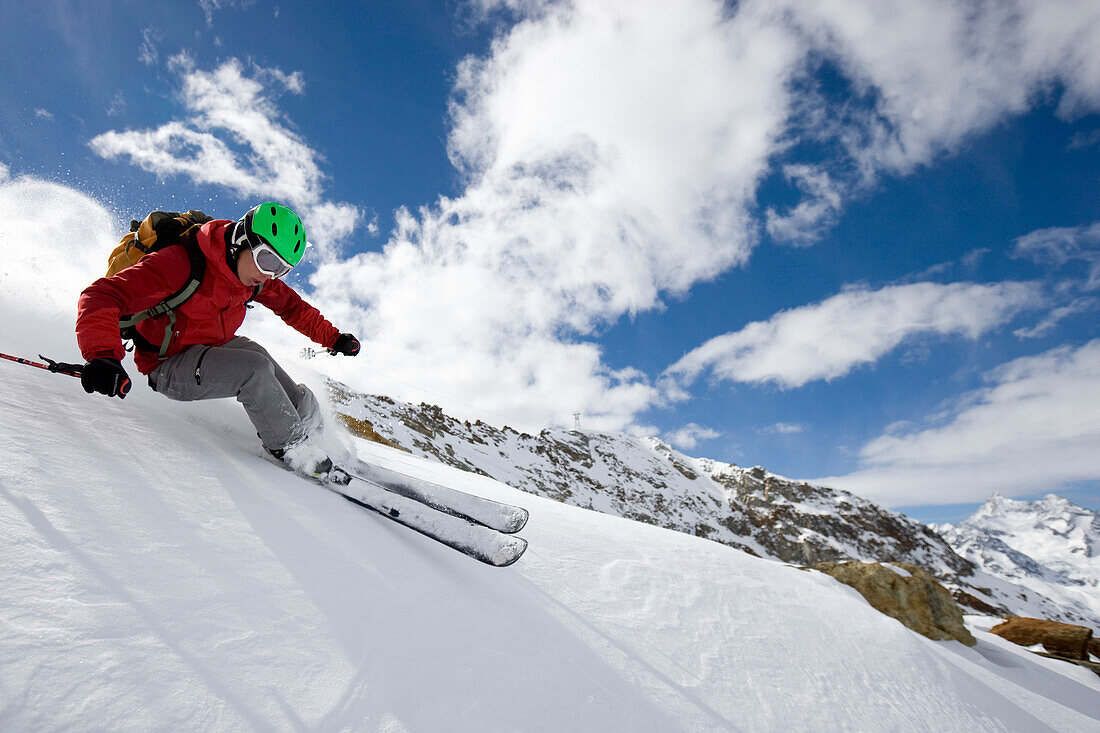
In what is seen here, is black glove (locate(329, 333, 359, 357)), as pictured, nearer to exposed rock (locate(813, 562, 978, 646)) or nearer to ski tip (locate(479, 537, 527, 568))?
ski tip (locate(479, 537, 527, 568))

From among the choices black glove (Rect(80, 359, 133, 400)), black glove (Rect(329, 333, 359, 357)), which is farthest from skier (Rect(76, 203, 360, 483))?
black glove (Rect(329, 333, 359, 357))

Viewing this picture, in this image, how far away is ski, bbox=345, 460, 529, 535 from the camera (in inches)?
153

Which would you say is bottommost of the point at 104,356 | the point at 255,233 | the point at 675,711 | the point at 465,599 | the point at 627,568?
the point at 675,711

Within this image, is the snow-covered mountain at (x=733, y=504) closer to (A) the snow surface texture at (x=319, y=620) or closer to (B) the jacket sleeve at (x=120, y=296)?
(A) the snow surface texture at (x=319, y=620)

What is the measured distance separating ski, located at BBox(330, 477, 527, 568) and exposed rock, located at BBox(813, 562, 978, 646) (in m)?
7.93

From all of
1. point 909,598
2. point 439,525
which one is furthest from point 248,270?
point 909,598

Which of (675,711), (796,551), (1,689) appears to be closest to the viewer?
(1,689)

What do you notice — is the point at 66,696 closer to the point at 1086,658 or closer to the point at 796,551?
the point at 1086,658

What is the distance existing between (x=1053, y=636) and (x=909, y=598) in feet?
14.1

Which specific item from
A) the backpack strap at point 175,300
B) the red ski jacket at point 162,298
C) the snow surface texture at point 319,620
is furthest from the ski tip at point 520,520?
the backpack strap at point 175,300

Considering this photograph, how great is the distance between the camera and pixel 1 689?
126 cm

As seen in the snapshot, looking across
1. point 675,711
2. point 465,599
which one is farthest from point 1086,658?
point 465,599

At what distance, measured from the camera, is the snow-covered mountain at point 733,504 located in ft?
288

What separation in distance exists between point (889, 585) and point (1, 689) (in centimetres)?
1123
